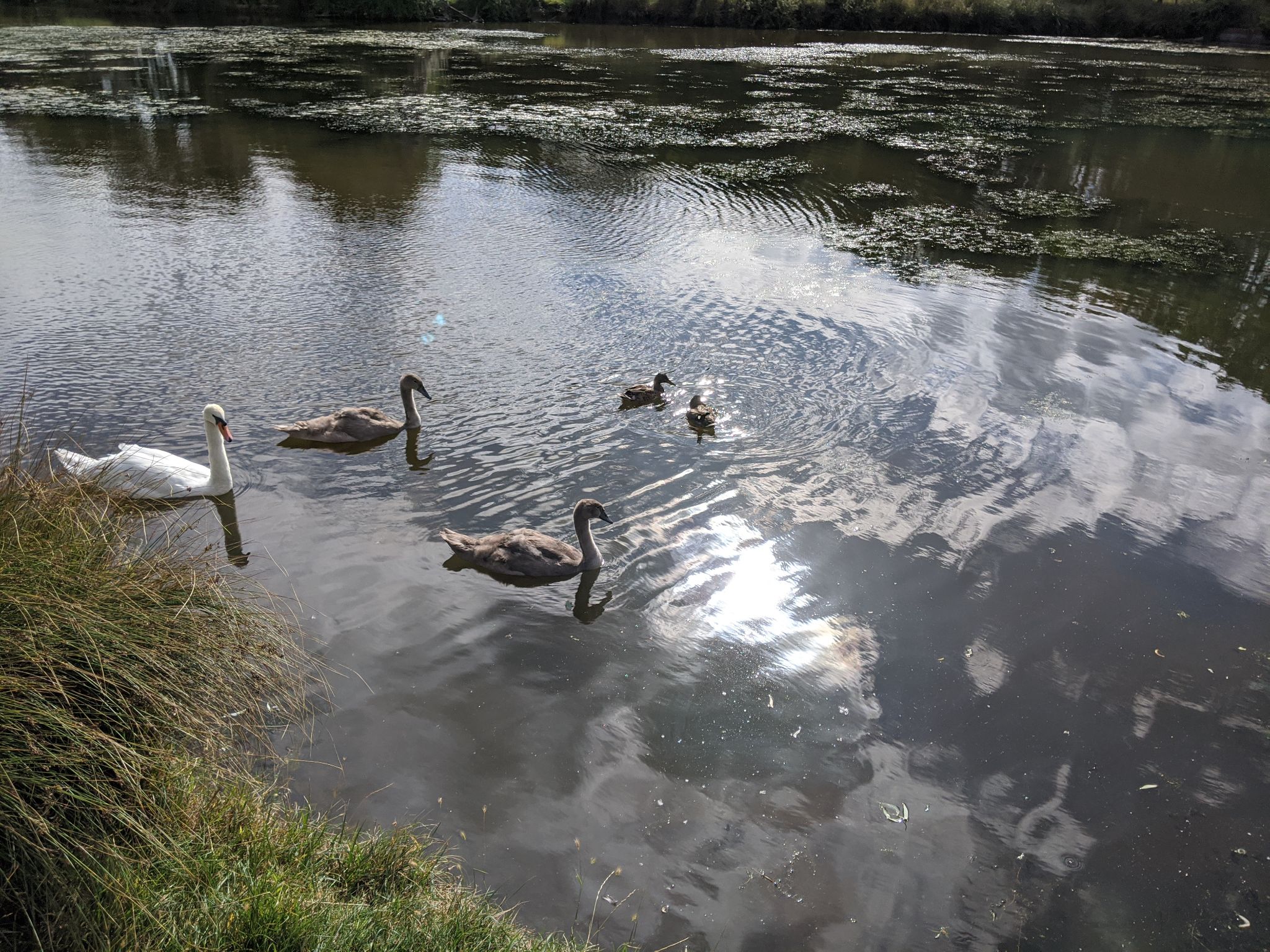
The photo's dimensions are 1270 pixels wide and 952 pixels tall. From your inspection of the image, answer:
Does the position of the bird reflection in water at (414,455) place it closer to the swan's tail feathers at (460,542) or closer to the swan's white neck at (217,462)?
the swan's tail feathers at (460,542)

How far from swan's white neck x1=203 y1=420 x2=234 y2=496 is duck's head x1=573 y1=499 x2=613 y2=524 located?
114 inches

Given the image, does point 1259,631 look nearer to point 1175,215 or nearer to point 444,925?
point 444,925

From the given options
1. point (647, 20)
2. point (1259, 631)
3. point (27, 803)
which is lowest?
point (1259, 631)

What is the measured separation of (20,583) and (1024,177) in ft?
61.3

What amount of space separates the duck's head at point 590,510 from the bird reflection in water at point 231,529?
2.42 metres

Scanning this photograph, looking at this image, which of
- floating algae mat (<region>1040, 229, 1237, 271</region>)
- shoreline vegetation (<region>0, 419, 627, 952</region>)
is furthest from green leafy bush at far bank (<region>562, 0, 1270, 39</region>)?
shoreline vegetation (<region>0, 419, 627, 952</region>)

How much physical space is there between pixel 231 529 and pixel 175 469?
2.48 ft

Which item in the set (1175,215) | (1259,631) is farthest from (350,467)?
(1175,215)

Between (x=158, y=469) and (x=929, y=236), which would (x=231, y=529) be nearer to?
(x=158, y=469)

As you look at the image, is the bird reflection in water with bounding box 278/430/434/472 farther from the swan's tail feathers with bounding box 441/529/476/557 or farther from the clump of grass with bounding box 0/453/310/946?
the clump of grass with bounding box 0/453/310/946

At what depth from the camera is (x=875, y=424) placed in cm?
840

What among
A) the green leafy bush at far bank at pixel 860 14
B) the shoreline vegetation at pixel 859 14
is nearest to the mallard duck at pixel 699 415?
the shoreline vegetation at pixel 859 14

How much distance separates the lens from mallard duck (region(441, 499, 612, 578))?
622 cm

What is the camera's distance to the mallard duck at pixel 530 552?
245 inches
